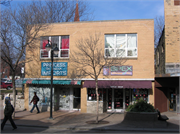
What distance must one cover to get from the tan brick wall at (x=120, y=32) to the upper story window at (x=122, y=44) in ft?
1.05

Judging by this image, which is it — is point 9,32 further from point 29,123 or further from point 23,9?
point 29,123

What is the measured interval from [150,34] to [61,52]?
7.21 meters

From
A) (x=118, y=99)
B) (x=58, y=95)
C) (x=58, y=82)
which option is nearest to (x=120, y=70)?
(x=118, y=99)

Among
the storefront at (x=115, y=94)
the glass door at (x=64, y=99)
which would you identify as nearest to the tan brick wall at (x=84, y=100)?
the storefront at (x=115, y=94)

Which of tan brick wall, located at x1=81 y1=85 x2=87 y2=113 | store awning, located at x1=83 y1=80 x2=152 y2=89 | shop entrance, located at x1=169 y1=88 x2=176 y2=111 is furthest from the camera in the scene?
shop entrance, located at x1=169 y1=88 x2=176 y2=111

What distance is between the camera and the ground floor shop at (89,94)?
594 inches

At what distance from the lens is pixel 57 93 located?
17297 mm

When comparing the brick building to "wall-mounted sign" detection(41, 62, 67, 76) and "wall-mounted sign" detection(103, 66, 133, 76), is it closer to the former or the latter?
"wall-mounted sign" detection(103, 66, 133, 76)

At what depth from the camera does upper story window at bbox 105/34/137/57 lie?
15.5 metres

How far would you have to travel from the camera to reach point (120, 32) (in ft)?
51.3

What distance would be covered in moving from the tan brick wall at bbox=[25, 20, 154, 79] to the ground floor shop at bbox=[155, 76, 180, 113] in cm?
108

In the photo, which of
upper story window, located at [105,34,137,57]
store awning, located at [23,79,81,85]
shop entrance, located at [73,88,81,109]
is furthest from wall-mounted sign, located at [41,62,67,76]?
upper story window, located at [105,34,137,57]

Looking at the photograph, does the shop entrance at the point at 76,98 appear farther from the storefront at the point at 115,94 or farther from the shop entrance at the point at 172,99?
the shop entrance at the point at 172,99

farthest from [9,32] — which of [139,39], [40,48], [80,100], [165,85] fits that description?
[165,85]
